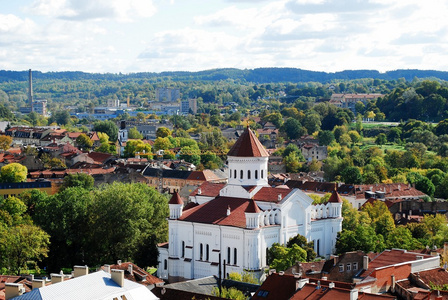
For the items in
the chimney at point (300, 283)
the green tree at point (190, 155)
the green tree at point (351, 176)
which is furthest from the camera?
the green tree at point (190, 155)

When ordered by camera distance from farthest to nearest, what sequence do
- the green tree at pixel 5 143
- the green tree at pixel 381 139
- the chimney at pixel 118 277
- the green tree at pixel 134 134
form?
the green tree at pixel 134 134, the green tree at pixel 381 139, the green tree at pixel 5 143, the chimney at pixel 118 277

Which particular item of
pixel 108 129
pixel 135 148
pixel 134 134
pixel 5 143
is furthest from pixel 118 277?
pixel 134 134

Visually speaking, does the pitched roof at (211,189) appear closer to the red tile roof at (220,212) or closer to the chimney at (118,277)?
the red tile roof at (220,212)

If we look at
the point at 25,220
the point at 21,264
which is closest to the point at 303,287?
the point at 21,264

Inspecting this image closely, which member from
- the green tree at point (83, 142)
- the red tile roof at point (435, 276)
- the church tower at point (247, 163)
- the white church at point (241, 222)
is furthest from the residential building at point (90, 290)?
the green tree at point (83, 142)

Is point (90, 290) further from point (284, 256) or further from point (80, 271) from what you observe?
point (284, 256)

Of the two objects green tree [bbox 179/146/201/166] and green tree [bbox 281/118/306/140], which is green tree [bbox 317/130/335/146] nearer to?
green tree [bbox 281/118/306/140]
